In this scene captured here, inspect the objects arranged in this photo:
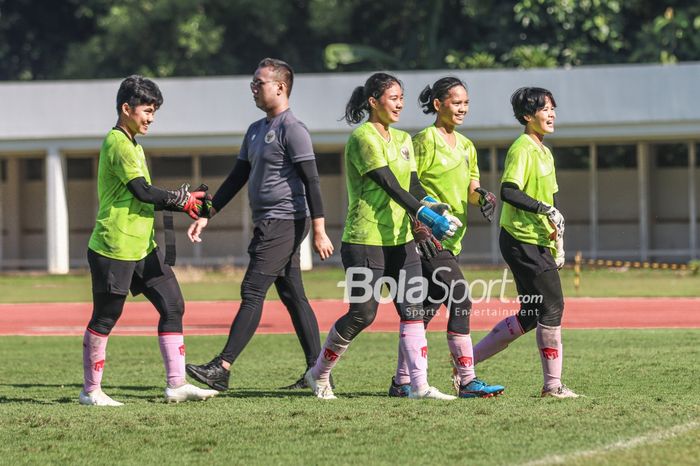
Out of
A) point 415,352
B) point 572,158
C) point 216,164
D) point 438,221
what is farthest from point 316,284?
point 438,221

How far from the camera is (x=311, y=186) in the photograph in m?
8.36

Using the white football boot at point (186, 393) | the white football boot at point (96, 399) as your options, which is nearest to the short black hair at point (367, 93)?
the white football boot at point (186, 393)

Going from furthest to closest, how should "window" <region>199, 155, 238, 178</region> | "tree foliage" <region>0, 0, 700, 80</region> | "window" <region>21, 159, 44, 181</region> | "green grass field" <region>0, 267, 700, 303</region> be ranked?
"tree foliage" <region>0, 0, 700, 80</region> < "window" <region>21, 159, 44, 181</region> < "window" <region>199, 155, 238, 178</region> < "green grass field" <region>0, 267, 700, 303</region>

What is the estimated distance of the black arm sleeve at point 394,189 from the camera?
8.05 meters

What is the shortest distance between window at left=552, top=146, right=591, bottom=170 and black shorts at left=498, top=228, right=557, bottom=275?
24.1 meters

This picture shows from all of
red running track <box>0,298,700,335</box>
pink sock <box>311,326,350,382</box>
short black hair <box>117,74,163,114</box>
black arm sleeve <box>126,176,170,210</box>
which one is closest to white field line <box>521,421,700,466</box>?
pink sock <box>311,326,350,382</box>

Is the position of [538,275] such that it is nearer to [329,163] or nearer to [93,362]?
[93,362]

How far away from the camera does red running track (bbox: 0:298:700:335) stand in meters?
15.6

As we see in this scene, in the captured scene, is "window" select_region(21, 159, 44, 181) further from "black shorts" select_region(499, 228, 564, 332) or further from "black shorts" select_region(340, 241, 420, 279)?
"black shorts" select_region(499, 228, 564, 332)

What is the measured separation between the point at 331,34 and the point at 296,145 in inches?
1465

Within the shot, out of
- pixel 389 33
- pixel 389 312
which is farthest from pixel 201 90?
pixel 389 33

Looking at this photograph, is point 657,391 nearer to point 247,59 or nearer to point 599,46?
point 599,46

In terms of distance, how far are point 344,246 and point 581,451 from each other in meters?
2.58

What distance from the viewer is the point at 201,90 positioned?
29.8 meters
